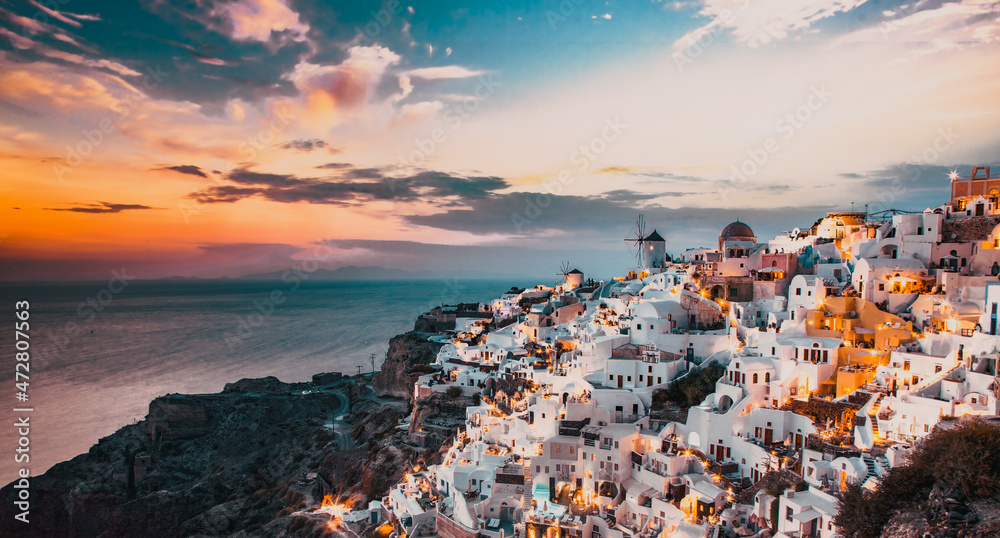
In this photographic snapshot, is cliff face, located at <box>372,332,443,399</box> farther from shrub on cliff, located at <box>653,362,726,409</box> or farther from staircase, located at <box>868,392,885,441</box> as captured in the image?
staircase, located at <box>868,392,885,441</box>

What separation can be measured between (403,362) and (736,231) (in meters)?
29.6

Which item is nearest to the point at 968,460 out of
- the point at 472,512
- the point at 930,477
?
the point at 930,477

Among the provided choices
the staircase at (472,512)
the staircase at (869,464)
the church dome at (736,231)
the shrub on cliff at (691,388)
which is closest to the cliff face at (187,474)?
the staircase at (472,512)

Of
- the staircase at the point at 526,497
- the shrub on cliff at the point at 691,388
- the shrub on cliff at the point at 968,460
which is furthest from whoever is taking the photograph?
the shrub on cliff at the point at 691,388

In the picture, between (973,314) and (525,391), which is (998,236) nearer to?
(973,314)

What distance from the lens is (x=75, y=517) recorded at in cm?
3675

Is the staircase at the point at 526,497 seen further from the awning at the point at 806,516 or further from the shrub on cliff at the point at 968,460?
the shrub on cliff at the point at 968,460

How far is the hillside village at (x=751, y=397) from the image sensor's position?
15.9m

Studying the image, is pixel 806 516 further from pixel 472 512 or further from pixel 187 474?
pixel 187 474

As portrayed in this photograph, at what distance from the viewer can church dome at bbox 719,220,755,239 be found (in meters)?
35.6

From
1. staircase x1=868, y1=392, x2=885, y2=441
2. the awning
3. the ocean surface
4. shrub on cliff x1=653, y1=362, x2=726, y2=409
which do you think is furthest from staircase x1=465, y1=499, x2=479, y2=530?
the ocean surface

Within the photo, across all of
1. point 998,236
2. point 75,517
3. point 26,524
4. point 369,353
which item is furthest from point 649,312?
point 369,353

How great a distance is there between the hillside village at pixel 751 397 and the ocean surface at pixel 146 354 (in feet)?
134

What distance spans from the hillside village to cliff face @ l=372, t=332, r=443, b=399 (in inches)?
651
